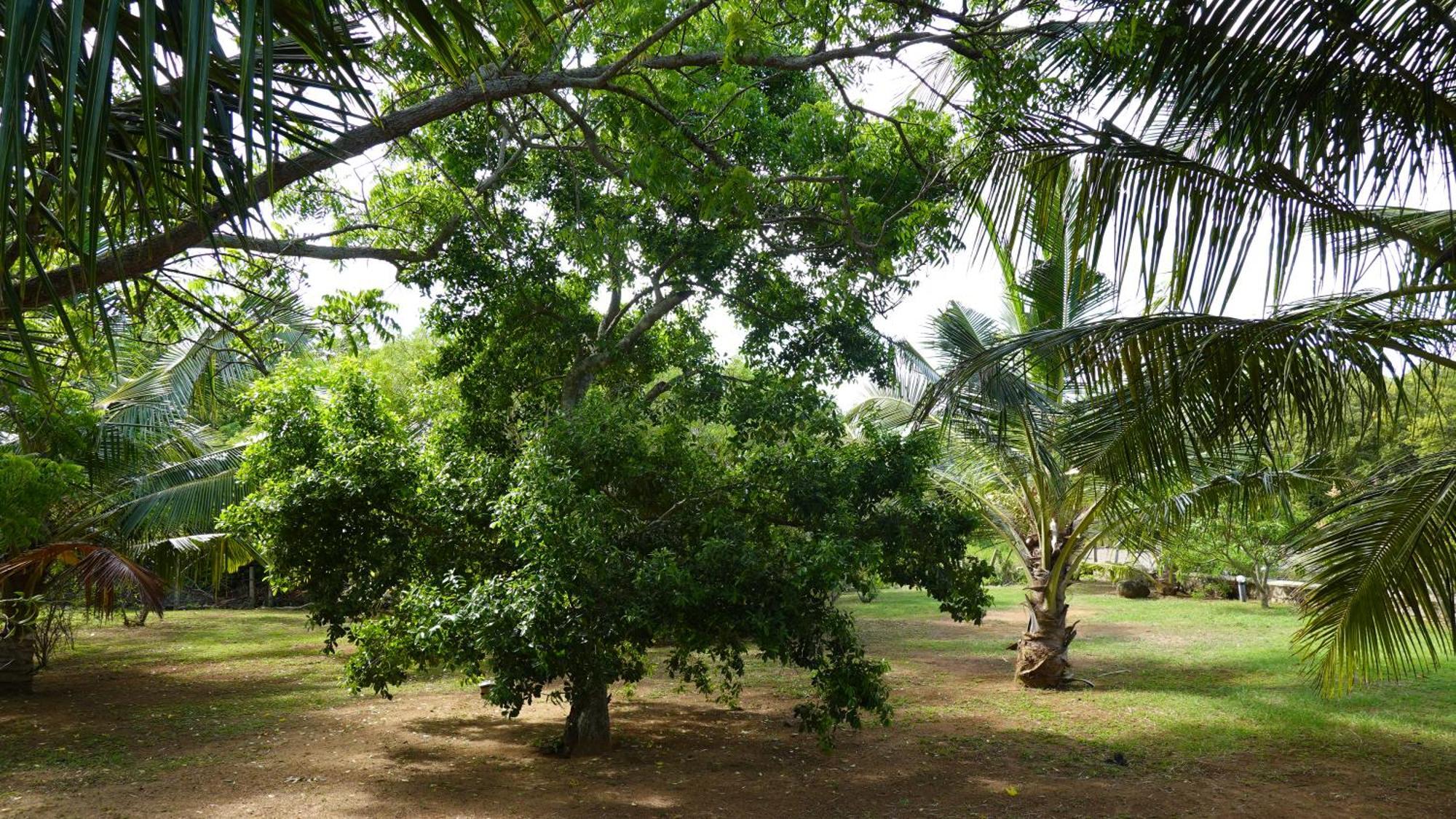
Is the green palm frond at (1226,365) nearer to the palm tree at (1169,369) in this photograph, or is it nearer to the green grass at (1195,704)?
the palm tree at (1169,369)

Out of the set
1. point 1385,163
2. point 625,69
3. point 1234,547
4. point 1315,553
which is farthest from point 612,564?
point 1234,547

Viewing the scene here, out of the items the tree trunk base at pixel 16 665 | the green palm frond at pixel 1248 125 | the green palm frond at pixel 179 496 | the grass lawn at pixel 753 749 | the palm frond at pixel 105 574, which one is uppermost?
the green palm frond at pixel 1248 125

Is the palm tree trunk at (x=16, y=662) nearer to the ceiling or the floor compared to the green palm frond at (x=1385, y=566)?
nearer to the floor

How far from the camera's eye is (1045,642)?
40.0 ft

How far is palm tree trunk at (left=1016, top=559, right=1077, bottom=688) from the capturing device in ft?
39.8

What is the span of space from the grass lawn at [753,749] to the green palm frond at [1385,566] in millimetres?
1798

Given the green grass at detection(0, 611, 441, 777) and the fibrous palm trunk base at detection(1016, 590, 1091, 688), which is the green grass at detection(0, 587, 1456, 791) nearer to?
the green grass at detection(0, 611, 441, 777)

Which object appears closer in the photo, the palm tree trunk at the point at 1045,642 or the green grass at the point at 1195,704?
the green grass at the point at 1195,704

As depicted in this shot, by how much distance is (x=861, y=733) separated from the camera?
9695 mm

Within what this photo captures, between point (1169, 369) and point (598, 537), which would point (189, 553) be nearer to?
point (598, 537)

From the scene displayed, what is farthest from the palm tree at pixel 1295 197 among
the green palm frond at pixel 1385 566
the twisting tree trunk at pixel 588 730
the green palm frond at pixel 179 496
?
the green palm frond at pixel 179 496

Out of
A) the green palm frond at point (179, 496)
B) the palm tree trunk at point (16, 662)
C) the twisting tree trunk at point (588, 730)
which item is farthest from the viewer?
the green palm frond at point (179, 496)

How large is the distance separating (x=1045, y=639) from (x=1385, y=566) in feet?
22.7

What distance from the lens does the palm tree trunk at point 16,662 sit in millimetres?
11656
